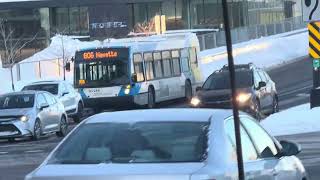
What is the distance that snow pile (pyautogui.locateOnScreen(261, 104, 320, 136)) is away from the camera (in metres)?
20.0

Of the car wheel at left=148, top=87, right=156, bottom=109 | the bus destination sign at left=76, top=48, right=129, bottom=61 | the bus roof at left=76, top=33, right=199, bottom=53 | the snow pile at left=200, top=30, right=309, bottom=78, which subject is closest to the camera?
the bus destination sign at left=76, top=48, right=129, bottom=61

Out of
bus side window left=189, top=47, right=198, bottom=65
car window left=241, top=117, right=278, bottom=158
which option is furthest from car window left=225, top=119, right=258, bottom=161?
bus side window left=189, top=47, right=198, bottom=65

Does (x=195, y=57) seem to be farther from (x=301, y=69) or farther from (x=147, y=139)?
(x=147, y=139)

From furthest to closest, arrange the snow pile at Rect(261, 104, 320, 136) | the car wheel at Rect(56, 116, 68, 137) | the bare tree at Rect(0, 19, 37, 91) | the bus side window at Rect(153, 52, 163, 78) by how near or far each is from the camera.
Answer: the bare tree at Rect(0, 19, 37, 91), the bus side window at Rect(153, 52, 163, 78), the car wheel at Rect(56, 116, 68, 137), the snow pile at Rect(261, 104, 320, 136)

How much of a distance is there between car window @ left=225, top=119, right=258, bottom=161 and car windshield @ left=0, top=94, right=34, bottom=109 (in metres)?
17.7

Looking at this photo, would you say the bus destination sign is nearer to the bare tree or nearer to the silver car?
the silver car

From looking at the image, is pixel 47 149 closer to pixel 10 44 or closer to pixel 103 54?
pixel 103 54

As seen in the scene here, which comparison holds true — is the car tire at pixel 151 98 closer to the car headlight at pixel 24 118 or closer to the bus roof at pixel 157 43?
the bus roof at pixel 157 43

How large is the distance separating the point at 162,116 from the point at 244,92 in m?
18.1

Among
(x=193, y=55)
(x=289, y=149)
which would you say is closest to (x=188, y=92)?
(x=193, y=55)

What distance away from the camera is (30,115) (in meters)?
23.3

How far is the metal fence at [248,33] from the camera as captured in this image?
59.8 m

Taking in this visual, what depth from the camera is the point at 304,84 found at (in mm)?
40812

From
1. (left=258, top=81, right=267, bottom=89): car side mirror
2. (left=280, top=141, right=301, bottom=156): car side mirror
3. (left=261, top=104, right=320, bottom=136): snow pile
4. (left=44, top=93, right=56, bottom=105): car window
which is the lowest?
(left=261, top=104, right=320, bottom=136): snow pile
